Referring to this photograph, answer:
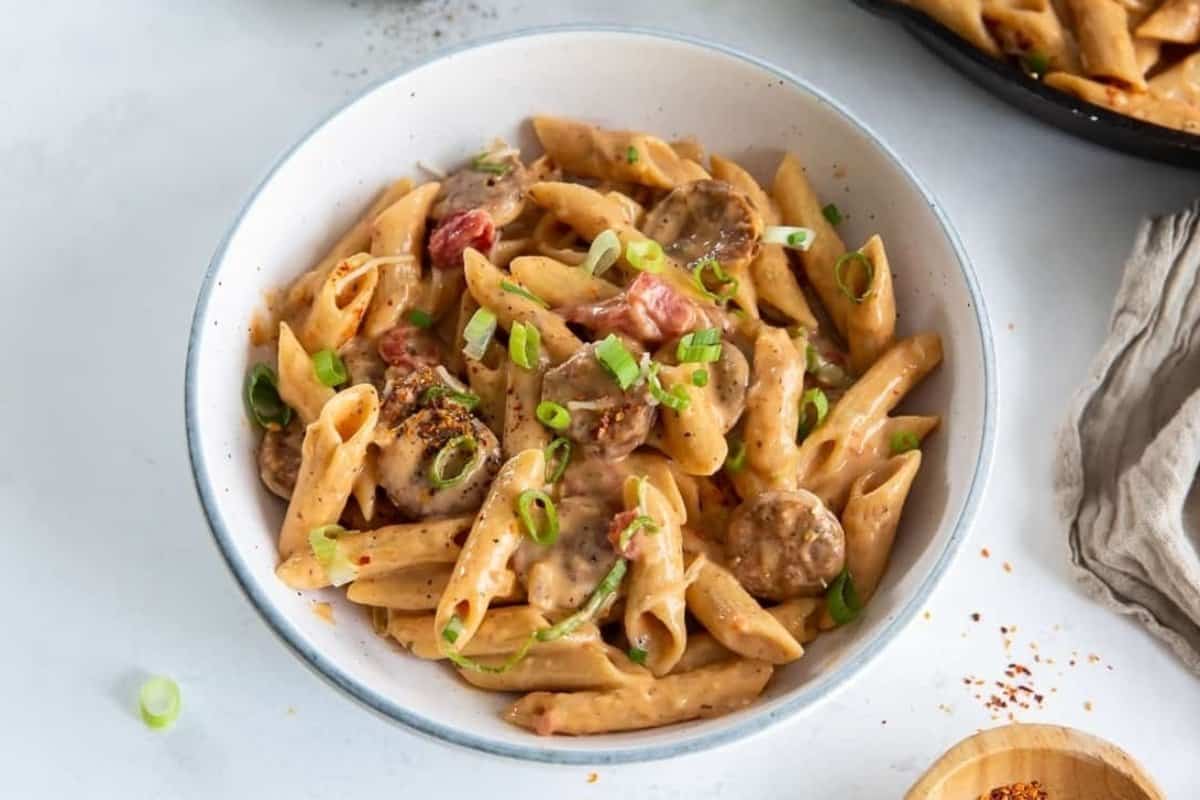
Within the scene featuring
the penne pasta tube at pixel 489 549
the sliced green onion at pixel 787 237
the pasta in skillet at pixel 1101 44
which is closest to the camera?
the penne pasta tube at pixel 489 549

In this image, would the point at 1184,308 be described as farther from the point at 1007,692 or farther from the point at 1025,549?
the point at 1007,692

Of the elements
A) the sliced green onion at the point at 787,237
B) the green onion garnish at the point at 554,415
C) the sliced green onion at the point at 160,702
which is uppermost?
the sliced green onion at the point at 787,237

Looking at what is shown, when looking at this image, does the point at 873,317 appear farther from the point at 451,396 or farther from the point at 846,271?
the point at 451,396

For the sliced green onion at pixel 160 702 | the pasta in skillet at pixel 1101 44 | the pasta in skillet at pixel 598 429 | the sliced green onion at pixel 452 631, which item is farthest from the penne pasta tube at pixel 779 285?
the sliced green onion at pixel 160 702

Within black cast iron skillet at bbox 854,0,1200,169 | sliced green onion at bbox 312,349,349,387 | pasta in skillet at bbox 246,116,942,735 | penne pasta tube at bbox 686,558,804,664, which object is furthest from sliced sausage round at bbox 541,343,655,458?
black cast iron skillet at bbox 854,0,1200,169

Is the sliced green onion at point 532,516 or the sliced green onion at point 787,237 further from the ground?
the sliced green onion at point 787,237

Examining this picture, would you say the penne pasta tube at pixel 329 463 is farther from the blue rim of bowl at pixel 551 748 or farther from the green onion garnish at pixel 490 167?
the green onion garnish at pixel 490 167

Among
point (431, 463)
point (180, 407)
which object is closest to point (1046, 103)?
point (431, 463)
